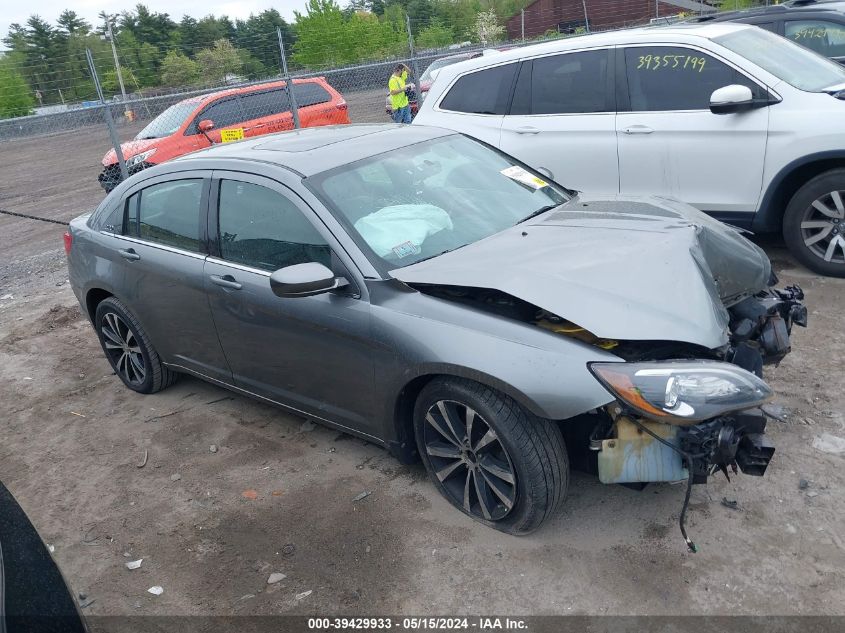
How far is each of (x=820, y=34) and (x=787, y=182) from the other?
3.98 m

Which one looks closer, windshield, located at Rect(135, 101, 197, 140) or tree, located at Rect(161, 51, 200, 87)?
windshield, located at Rect(135, 101, 197, 140)

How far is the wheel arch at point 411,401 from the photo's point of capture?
3101 mm

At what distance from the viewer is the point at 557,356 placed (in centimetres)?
301

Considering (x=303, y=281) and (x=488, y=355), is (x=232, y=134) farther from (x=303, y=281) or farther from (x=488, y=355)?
(x=488, y=355)

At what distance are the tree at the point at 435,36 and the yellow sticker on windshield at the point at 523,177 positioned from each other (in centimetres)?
2415

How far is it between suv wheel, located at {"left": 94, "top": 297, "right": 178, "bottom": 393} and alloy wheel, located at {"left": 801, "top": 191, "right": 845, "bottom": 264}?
479cm

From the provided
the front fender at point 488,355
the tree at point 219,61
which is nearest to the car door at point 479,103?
the front fender at point 488,355

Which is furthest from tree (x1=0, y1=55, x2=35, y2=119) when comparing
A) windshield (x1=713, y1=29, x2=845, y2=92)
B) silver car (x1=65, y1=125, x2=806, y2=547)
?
windshield (x1=713, y1=29, x2=845, y2=92)

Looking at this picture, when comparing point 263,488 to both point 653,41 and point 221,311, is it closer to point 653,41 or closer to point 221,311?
point 221,311

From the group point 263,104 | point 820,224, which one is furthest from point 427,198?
point 263,104

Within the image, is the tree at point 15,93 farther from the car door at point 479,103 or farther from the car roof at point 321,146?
the car roof at point 321,146

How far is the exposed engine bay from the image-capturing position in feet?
9.59

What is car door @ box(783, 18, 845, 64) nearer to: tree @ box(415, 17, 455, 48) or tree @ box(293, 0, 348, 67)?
tree @ box(293, 0, 348, 67)

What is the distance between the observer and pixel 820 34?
8.67 meters
